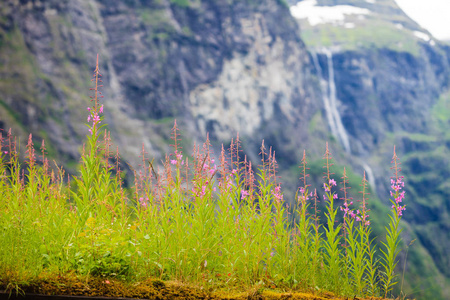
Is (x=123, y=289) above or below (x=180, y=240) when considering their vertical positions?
below

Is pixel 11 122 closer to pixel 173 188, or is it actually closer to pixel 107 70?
pixel 107 70

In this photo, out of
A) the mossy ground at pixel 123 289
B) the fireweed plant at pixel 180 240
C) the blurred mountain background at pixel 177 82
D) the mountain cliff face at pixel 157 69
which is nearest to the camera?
the mossy ground at pixel 123 289

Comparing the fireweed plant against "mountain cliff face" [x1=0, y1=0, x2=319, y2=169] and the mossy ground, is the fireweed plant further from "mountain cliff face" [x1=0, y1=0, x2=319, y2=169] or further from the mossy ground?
"mountain cliff face" [x1=0, y1=0, x2=319, y2=169]

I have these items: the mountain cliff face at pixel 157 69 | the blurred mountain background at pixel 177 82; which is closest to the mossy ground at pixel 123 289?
the blurred mountain background at pixel 177 82

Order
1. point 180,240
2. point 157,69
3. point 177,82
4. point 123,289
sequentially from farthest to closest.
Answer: point 177,82, point 157,69, point 180,240, point 123,289

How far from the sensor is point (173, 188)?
236 inches

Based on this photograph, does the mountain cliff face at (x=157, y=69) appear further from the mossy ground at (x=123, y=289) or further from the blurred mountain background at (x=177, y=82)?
the mossy ground at (x=123, y=289)

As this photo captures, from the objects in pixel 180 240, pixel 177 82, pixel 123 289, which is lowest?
pixel 177 82

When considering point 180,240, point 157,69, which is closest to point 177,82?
point 157,69

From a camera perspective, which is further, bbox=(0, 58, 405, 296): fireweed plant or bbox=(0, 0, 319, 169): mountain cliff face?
bbox=(0, 0, 319, 169): mountain cliff face

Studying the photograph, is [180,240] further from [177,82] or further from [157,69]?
[177,82]

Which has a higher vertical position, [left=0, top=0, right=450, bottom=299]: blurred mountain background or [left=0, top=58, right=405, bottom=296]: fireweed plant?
[left=0, top=58, right=405, bottom=296]: fireweed plant

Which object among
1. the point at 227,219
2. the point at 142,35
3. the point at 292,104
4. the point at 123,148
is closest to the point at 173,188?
the point at 227,219

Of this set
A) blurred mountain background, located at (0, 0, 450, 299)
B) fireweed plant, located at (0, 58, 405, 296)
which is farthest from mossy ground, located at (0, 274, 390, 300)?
blurred mountain background, located at (0, 0, 450, 299)
